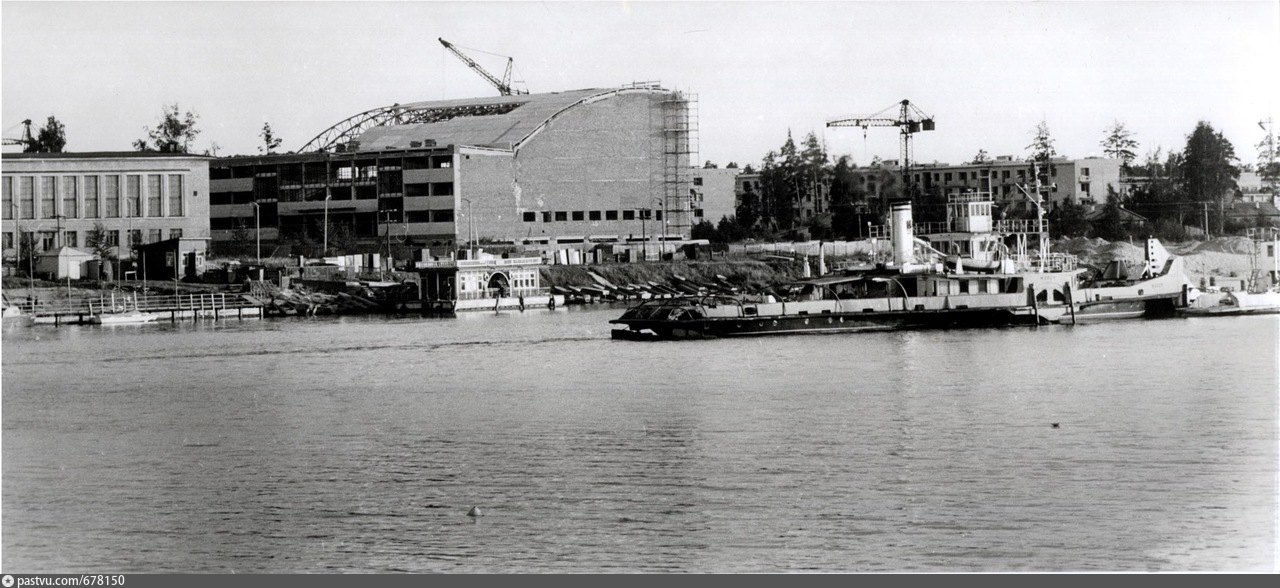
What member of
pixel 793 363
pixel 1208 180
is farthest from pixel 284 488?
pixel 1208 180

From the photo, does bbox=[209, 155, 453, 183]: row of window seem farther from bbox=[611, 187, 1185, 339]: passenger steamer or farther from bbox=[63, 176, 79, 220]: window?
bbox=[611, 187, 1185, 339]: passenger steamer

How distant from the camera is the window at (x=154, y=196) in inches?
3885

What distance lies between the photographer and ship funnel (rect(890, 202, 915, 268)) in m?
64.9

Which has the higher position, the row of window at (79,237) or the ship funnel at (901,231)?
the row of window at (79,237)

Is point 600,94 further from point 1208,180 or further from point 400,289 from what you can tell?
point 1208,180

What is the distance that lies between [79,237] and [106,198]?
9.79 feet

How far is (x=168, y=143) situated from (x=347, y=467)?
10261 centimetres

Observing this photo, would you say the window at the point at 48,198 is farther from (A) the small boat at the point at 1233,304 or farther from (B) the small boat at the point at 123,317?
(A) the small boat at the point at 1233,304

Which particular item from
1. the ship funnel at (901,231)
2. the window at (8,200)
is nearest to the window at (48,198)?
the window at (8,200)

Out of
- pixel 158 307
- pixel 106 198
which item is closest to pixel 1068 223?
pixel 106 198

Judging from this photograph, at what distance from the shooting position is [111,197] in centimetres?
9800

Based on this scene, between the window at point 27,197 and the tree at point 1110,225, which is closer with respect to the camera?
the window at point 27,197

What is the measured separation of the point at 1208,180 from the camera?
11756 centimetres

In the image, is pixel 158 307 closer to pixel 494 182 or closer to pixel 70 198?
pixel 70 198
